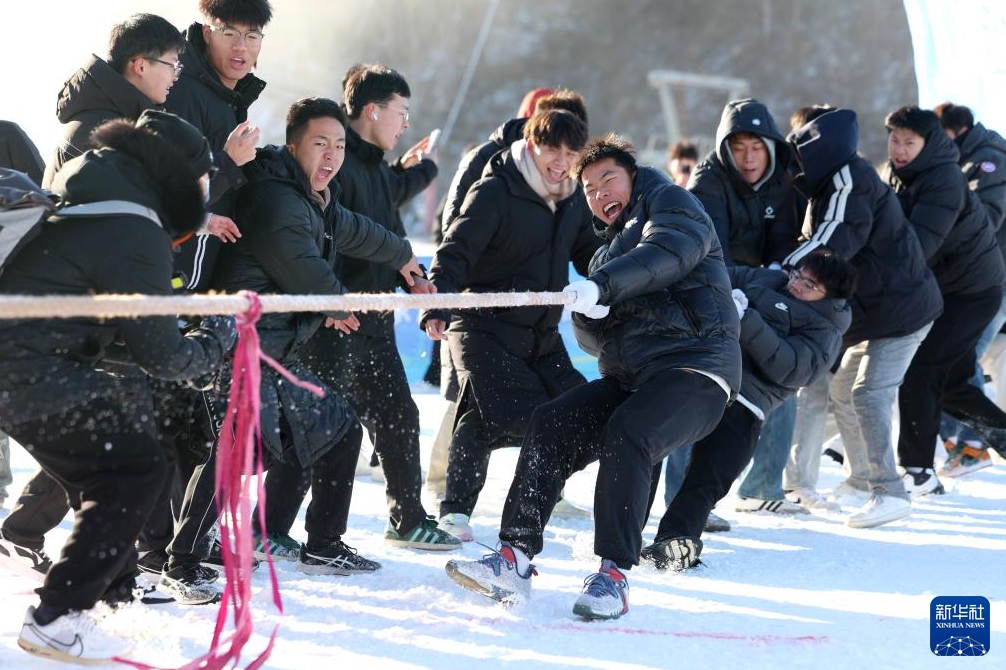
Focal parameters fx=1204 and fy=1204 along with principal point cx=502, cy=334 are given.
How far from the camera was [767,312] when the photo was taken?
4574 millimetres

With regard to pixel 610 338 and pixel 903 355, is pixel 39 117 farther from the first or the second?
pixel 903 355

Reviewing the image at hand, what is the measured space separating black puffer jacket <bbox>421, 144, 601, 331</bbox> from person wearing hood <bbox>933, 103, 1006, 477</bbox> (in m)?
2.46

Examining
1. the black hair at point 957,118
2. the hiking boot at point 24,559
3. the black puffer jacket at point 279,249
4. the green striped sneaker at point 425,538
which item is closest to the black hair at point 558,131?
the black puffer jacket at point 279,249

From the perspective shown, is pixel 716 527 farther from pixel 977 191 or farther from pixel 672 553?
pixel 977 191

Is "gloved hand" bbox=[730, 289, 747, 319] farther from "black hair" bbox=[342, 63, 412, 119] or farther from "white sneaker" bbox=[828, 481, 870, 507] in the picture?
"white sneaker" bbox=[828, 481, 870, 507]

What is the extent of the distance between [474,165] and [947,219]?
87.0 inches

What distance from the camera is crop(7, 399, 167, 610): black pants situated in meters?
2.87

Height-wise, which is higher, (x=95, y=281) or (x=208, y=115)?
(x=208, y=115)

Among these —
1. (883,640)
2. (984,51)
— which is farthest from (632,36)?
(883,640)

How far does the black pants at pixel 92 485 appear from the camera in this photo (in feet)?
9.41

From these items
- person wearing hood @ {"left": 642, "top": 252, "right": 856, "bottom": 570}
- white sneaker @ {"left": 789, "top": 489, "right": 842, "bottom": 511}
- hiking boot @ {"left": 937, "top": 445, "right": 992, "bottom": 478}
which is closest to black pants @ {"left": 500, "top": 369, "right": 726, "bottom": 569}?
person wearing hood @ {"left": 642, "top": 252, "right": 856, "bottom": 570}

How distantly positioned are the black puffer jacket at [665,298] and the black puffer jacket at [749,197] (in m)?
1.12

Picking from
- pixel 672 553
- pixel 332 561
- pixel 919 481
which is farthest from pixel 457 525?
pixel 919 481

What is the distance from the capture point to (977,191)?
6121mm
